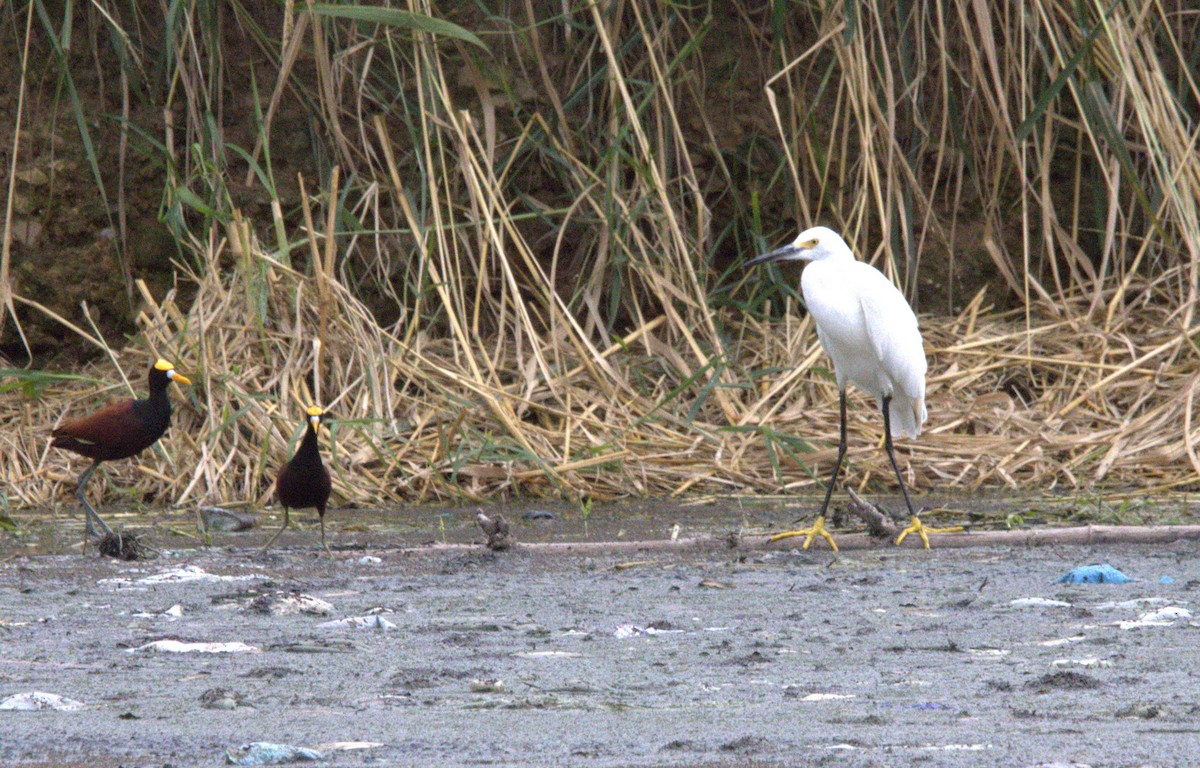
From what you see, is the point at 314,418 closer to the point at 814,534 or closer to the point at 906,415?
the point at 814,534

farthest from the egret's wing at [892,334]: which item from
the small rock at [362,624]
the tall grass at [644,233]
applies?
the small rock at [362,624]

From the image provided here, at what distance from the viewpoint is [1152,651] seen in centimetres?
285

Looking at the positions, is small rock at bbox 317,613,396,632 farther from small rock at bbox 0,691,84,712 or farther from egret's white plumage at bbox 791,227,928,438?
egret's white plumage at bbox 791,227,928,438

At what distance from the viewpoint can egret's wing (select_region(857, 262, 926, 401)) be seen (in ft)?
18.0

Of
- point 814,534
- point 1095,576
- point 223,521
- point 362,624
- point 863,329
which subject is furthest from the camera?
point 863,329

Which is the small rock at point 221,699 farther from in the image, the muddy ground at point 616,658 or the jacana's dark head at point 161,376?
the jacana's dark head at point 161,376

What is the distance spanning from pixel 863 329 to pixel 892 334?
100mm

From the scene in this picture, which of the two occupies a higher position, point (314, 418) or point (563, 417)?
point (314, 418)

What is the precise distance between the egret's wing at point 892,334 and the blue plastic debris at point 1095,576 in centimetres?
176

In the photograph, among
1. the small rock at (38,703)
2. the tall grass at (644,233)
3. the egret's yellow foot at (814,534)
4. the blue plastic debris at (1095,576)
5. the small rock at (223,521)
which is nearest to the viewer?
the small rock at (38,703)

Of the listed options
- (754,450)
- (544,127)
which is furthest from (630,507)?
(544,127)

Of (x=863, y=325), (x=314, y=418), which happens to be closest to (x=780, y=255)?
(x=863, y=325)

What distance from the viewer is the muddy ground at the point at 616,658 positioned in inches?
88.3

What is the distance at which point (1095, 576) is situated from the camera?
12.3 feet
